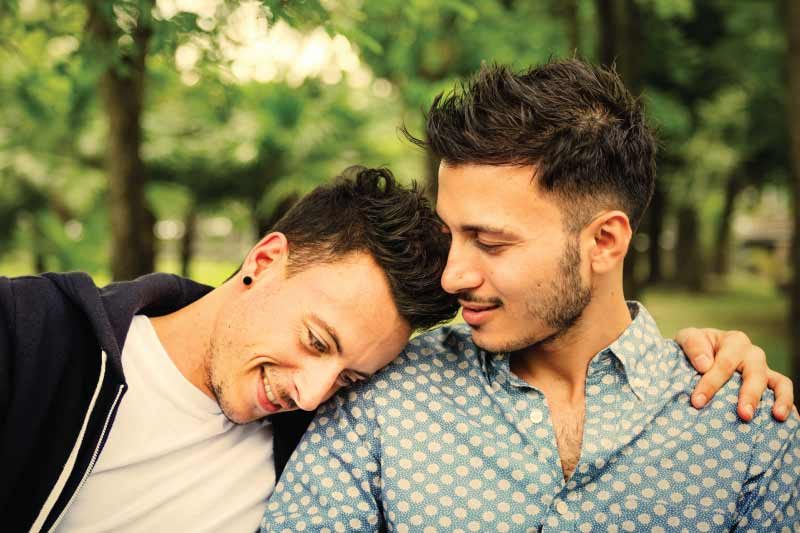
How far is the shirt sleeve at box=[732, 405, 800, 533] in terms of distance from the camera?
6.82ft

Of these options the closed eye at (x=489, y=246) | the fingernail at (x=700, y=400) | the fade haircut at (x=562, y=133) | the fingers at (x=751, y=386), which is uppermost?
the fade haircut at (x=562, y=133)

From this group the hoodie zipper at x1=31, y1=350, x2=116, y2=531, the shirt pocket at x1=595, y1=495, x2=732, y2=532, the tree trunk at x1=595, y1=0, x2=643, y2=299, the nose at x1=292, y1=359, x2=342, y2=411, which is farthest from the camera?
the tree trunk at x1=595, y1=0, x2=643, y2=299

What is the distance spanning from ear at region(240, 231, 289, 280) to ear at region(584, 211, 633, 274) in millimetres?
991

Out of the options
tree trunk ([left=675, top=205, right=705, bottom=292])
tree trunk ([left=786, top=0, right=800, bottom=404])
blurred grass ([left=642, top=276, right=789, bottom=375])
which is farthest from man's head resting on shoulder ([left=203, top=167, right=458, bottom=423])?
tree trunk ([left=675, top=205, right=705, bottom=292])

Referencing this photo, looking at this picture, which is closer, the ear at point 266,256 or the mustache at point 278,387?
the mustache at point 278,387

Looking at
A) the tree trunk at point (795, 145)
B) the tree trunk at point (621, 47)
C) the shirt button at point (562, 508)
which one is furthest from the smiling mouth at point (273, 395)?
the tree trunk at point (795, 145)

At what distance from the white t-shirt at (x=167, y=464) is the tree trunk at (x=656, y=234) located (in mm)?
15031

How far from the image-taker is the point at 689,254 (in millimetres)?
18453

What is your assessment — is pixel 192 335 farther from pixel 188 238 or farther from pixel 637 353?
pixel 188 238

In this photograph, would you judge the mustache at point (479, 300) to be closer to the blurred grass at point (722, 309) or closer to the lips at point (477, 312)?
the lips at point (477, 312)

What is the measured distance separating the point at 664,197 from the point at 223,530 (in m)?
16.7

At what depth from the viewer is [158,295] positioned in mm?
2514

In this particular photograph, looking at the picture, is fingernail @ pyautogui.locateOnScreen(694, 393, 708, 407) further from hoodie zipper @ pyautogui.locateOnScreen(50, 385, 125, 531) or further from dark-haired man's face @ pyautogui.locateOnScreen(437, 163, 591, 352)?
hoodie zipper @ pyautogui.locateOnScreen(50, 385, 125, 531)

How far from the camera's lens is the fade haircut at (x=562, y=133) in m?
2.18
